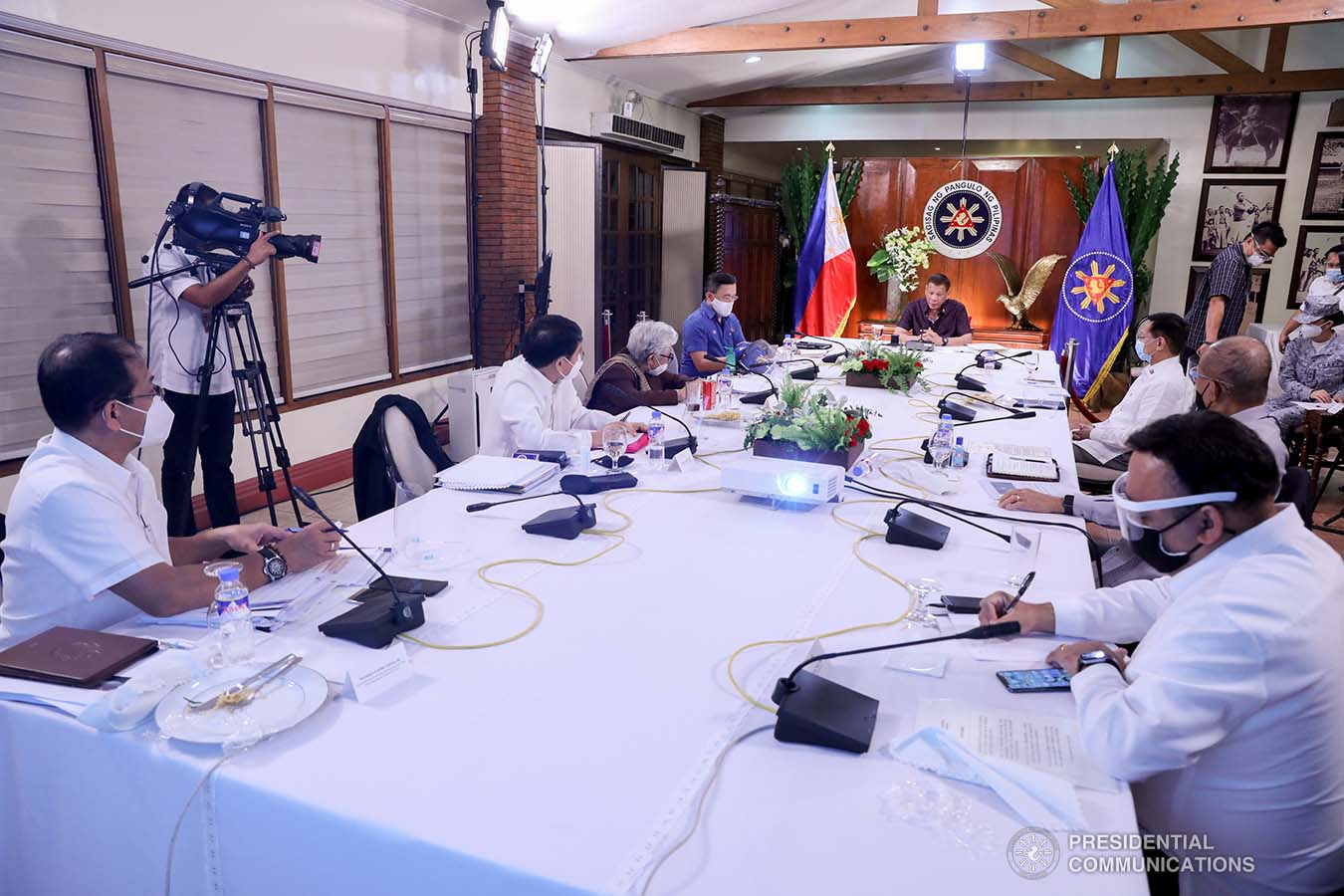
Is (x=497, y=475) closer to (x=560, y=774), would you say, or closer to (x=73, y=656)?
(x=73, y=656)

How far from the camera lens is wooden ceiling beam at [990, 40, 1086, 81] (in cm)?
827

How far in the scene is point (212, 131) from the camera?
3998mm

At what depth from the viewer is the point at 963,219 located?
802 centimetres

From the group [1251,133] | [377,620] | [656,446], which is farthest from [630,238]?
[377,620]

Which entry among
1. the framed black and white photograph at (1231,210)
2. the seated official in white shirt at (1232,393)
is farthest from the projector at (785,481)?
the framed black and white photograph at (1231,210)

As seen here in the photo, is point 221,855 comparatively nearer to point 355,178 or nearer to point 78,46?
point 78,46

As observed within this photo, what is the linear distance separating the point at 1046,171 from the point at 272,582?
783cm

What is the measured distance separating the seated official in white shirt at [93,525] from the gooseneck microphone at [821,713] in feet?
3.44

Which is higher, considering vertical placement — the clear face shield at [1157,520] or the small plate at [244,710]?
the clear face shield at [1157,520]

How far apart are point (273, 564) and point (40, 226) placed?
8.09ft

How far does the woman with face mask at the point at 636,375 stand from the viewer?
3863mm

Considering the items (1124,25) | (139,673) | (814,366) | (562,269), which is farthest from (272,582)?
(1124,25)

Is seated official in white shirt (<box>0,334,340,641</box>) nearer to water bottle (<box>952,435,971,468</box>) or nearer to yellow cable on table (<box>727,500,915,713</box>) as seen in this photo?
yellow cable on table (<box>727,500,915,713</box>)

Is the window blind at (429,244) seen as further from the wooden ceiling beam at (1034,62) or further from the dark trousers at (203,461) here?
the wooden ceiling beam at (1034,62)
